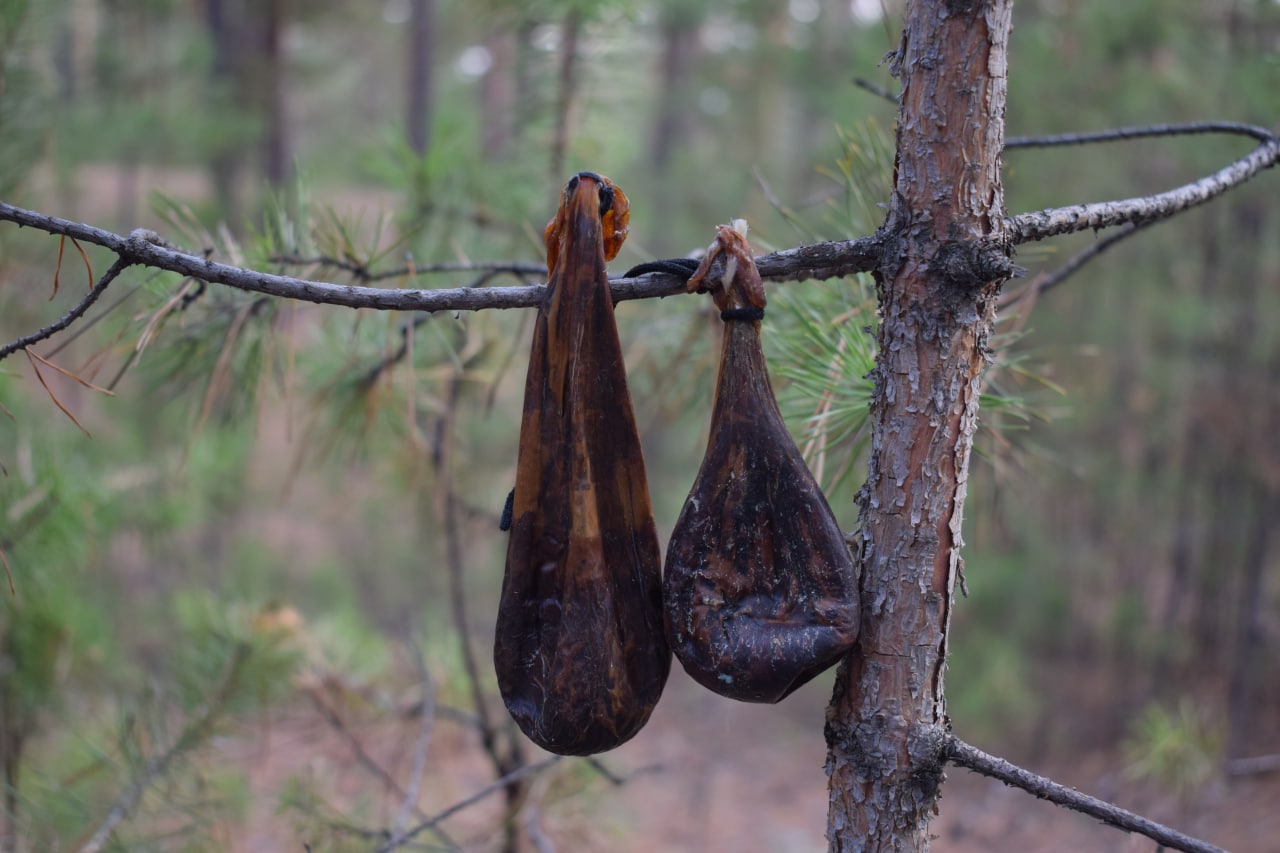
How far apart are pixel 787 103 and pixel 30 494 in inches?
428

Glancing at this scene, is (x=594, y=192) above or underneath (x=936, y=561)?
above

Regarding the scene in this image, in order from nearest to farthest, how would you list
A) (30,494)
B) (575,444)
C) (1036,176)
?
(575,444)
(30,494)
(1036,176)

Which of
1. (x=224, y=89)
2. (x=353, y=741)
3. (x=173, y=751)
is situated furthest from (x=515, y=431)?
(x=173, y=751)

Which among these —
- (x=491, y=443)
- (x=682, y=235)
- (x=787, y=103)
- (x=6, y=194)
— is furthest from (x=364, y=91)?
(x=6, y=194)

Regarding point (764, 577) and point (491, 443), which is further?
point (491, 443)

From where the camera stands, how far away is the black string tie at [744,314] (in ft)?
3.11

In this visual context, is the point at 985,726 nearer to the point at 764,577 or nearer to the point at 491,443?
the point at 491,443

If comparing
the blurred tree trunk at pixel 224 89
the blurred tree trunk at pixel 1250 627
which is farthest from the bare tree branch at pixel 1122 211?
the blurred tree trunk at pixel 224 89

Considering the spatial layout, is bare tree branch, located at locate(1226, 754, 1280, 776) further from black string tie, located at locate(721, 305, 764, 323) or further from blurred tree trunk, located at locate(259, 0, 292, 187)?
blurred tree trunk, located at locate(259, 0, 292, 187)

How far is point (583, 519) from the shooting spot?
944mm

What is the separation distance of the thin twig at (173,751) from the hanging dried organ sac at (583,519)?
48.1 inches

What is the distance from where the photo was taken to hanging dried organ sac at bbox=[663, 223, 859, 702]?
0.93 metres

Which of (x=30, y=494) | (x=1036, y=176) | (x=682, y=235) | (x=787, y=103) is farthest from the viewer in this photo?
(x=787, y=103)

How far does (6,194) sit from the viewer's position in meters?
1.99
